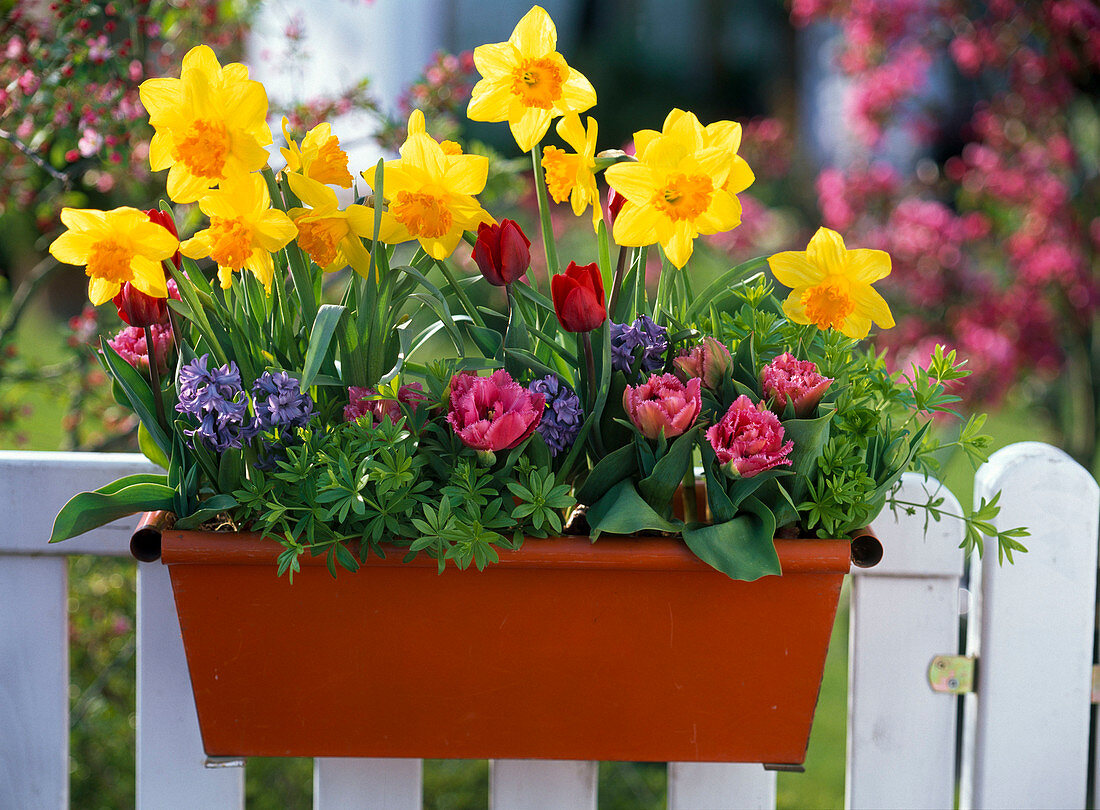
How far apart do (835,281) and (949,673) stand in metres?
0.43

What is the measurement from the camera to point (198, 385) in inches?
28.9

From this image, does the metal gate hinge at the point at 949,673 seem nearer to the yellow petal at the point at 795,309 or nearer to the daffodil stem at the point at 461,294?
the yellow petal at the point at 795,309

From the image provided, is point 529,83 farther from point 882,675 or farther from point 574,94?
point 882,675

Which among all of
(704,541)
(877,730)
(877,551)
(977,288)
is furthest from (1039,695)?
(977,288)

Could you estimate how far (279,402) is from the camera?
0.73m

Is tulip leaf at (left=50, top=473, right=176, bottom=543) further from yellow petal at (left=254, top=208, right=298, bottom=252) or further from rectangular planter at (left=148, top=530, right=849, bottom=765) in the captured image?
yellow petal at (left=254, top=208, right=298, bottom=252)

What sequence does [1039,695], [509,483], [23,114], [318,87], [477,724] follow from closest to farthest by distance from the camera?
[509,483]
[477,724]
[1039,695]
[23,114]
[318,87]

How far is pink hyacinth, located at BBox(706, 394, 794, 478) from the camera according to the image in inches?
27.6

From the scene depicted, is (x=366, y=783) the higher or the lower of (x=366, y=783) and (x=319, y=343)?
the lower

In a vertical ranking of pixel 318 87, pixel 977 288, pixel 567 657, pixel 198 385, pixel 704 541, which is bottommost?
pixel 567 657

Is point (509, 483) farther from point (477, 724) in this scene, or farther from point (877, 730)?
point (877, 730)

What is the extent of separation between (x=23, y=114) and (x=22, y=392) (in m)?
0.57

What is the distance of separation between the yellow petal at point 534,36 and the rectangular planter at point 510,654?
281 mm

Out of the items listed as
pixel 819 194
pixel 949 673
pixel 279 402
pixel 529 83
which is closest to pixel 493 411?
pixel 279 402
